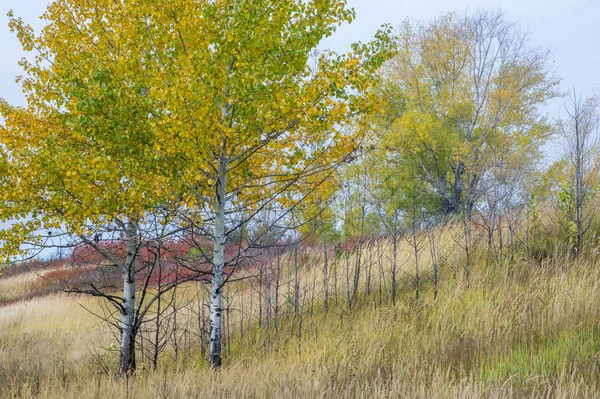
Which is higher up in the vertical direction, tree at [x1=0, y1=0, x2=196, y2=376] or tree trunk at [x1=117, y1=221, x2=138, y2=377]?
tree at [x1=0, y1=0, x2=196, y2=376]

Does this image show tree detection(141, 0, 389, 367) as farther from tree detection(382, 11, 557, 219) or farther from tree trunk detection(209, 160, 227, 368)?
tree detection(382, 11, 557, 219)

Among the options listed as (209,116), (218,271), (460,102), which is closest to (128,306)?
(218,271)

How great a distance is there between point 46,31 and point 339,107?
617 cm

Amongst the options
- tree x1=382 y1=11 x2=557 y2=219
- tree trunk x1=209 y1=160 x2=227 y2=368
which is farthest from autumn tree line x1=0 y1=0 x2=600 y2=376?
tree x1=382 y1=11 x2=557 y2=219

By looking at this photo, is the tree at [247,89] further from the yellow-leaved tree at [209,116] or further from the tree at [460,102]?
the tree at [460,102]

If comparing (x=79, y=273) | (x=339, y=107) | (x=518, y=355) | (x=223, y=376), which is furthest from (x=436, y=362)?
(x=79, y=273)

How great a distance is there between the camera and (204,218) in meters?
7.30

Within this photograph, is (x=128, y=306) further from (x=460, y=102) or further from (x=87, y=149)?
(x=460, y=102)

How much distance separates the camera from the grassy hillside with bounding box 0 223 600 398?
551 centimetres

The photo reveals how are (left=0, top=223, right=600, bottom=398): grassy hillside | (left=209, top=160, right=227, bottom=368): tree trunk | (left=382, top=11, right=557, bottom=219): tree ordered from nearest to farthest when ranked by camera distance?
(left=0, top=223, right=600, bottom=398): grassy hillside, (left=209, top=160, right=227, bottom=368): tree trunk, (left=382, top=11, right=557, bottom=219): tree

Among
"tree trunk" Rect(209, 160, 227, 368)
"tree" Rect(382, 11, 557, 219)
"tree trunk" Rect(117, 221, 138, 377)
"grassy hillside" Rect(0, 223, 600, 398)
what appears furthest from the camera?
"tree" Rect(382, 11, 557, 219)

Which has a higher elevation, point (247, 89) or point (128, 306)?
Result: point (247, 89)

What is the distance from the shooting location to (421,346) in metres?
6.75

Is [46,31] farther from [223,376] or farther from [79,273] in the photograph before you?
[79,273]
